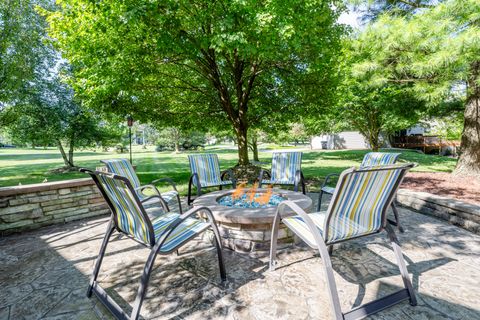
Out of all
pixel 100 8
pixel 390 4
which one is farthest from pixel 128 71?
pixel 390 4

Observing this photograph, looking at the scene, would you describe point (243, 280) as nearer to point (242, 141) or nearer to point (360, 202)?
point (360, 202)

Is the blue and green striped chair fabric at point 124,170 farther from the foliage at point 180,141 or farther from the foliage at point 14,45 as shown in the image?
the foliage at point 180,141

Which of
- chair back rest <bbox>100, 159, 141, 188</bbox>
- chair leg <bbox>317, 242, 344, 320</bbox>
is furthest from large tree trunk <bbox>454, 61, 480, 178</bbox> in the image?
chair back rest <bbox>100, 159, 141, 188</bbox>

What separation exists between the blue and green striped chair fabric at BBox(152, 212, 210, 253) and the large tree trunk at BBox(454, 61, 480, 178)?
303 inches

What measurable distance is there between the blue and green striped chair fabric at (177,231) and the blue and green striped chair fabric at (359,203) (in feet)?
3.22

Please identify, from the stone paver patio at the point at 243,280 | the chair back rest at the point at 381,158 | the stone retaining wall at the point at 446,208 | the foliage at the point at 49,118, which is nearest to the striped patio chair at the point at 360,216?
the stone paver patio at the point at 243,280

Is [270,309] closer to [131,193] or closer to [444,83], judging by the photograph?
[131,193]

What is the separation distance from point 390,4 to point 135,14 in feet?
20.7

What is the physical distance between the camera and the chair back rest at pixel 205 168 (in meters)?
5.14

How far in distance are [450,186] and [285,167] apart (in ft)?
14.0

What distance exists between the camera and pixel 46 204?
424 centimetres

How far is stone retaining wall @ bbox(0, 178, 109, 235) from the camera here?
390cm

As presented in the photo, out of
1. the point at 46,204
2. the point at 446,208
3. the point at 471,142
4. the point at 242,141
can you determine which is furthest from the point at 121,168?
the point at 471,142

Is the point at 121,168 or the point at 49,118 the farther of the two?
the point at 49,118
